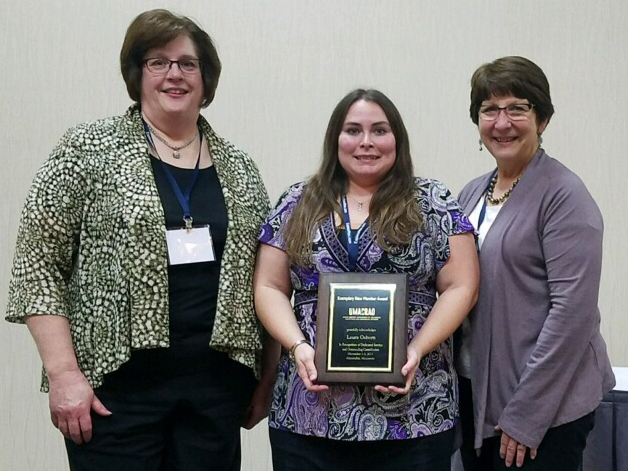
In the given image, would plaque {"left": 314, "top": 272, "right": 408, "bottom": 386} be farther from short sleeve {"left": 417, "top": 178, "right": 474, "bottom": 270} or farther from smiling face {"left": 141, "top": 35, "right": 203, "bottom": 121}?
smiling face {"left": 141, "top": 35, "right": 203, "bottom": 121}

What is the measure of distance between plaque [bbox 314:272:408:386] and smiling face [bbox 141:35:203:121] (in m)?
0.54

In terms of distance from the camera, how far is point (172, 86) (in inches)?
69.7

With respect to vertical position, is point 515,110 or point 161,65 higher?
point 161,65

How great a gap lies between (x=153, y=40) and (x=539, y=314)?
3.53ft

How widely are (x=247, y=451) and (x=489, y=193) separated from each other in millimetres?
1688

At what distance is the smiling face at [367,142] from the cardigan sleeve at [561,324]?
41 centimetres

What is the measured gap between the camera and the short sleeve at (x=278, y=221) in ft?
5.84

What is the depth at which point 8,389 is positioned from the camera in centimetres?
308

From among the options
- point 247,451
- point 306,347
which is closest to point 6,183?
point 247,451

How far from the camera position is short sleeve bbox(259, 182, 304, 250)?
5.84 ft

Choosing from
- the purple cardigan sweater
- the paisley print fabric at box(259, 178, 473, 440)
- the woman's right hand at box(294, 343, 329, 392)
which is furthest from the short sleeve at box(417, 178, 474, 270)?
the woman's right hand at box(294, 343, 329, 392)

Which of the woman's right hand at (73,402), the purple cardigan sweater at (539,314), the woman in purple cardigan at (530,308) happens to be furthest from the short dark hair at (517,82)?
the woman's right hand at (73,402)

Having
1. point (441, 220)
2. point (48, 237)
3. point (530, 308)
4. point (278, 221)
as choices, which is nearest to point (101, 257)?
point (48, 237)

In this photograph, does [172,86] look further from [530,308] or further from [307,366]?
[530,308]
